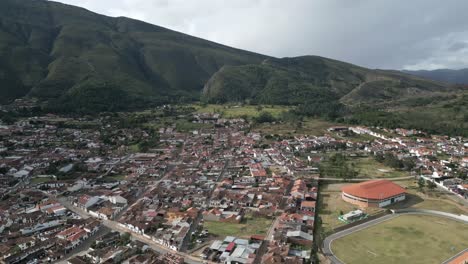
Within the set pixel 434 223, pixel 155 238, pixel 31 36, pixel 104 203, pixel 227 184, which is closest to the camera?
pixel 155 238

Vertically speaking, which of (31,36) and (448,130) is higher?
(31,36)

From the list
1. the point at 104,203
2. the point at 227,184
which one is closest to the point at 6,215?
the point at 104,203

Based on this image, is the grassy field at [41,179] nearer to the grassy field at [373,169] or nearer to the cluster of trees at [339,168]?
the cluster of trees at [339,168]

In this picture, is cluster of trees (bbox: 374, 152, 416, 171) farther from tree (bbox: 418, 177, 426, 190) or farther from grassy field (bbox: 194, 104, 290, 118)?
grassy field (bbox: 194, 104, 290, 118)

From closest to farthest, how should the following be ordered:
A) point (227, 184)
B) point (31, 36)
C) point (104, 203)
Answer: point (104, 203) → point (227, 184) → point (31, 36)

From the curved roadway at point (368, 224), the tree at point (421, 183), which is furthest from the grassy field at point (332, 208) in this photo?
the tree at point (421, 183)

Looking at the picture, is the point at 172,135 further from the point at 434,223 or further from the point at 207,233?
the point at 434,223

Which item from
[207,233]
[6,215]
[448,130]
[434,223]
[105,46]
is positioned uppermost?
[105,46]
